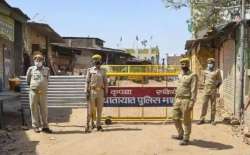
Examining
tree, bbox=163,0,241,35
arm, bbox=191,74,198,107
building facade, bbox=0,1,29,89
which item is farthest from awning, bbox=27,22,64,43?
arm, bbox=191,74,198,107

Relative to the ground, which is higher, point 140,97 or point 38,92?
point 38,92

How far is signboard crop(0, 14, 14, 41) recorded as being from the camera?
16763mm

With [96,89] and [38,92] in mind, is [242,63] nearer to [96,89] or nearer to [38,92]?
[96,89]

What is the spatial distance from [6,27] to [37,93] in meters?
5.85

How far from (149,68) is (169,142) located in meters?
6.30

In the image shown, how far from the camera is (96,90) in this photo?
1255 centimetres

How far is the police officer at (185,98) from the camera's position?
10.9 m

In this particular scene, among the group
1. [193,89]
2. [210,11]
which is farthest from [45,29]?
[193,89]

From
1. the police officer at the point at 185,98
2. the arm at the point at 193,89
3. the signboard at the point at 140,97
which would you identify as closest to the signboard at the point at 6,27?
the signboard at the point at 140,97

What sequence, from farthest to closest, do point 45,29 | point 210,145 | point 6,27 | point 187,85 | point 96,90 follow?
point 45,29, point 6,27, point 96,90, point 210,145, point 187,85

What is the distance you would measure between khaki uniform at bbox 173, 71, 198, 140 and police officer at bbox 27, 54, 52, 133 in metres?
3.16

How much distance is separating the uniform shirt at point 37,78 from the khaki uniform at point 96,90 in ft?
3.39

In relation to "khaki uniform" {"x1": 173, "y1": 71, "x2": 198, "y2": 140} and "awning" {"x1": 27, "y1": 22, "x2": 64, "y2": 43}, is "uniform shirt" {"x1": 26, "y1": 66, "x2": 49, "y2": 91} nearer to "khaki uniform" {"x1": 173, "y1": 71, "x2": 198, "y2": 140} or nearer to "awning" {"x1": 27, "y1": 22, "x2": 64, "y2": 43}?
"khaki uniform" {"x1": 173, "y1": 71, "x2": 198, "y2": 140}

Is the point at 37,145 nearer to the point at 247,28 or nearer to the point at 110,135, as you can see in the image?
the point at 110,135
